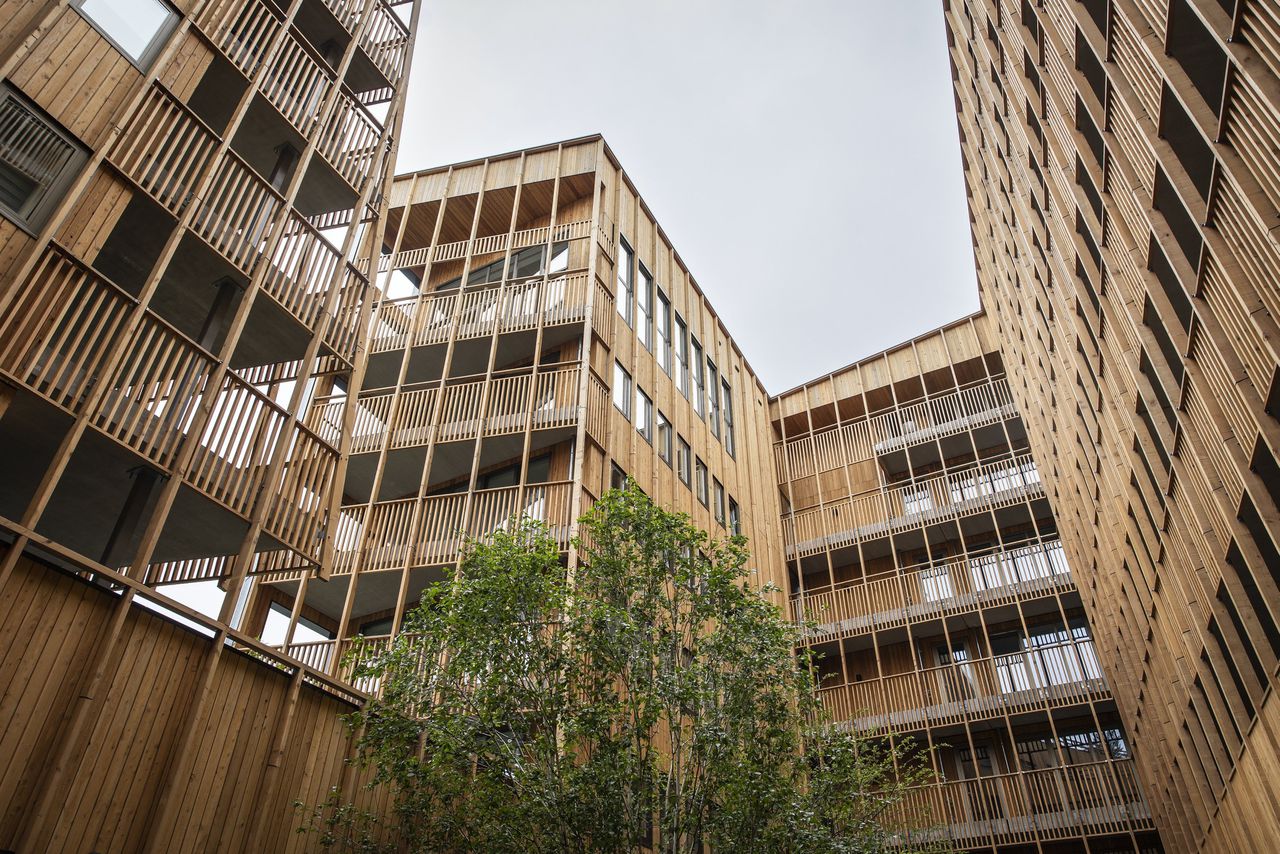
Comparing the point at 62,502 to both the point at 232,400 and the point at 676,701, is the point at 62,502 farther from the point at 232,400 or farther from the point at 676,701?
the point at 676,701

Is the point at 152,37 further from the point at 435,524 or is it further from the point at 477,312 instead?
the point at 477,312

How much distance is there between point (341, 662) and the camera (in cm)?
1612

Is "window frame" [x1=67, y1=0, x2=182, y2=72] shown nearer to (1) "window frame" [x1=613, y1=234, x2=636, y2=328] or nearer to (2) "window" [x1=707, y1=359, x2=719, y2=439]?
(1) "window frame" [x1=613, y1=234, x2=636, y2=328]

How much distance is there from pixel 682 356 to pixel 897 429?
8101mm

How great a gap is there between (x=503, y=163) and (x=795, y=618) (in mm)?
15190

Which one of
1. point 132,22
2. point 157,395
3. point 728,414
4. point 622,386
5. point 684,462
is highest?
point 728,414

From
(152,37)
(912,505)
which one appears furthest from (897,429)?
(152,37)

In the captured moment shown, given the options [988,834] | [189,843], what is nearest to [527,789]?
[189,843]

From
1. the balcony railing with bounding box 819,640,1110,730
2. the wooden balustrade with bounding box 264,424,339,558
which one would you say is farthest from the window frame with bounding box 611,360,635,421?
the wooden balustrade with bounding box 264,424,339,558

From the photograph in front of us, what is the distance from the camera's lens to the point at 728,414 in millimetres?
26531

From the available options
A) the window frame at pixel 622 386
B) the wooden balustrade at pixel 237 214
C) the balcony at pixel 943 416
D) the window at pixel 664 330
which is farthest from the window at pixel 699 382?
the wooden balustrade at pixel 237 214

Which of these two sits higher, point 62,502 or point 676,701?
point 62,502

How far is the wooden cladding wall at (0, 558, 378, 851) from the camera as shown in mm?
7410

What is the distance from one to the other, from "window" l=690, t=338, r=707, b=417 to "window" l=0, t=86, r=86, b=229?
663 inches
